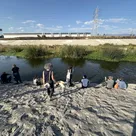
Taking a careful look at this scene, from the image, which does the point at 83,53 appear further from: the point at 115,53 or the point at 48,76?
the point at 48,76

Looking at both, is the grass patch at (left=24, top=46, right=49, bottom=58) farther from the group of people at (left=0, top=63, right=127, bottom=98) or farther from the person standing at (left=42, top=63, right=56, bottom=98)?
the person standing at (left=42, top=63, right=56, bottom=98)

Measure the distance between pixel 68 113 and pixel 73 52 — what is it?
1968cm

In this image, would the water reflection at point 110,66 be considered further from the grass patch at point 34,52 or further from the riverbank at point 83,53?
the grass patch at point 34,52

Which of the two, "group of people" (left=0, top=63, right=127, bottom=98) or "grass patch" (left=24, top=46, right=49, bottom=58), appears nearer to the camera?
"group of people" (left=0, top=63, right=127, bottom=98)

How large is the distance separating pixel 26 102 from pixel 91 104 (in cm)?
307

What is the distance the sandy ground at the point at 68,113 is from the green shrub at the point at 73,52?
16819 mm

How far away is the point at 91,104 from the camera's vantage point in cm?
659

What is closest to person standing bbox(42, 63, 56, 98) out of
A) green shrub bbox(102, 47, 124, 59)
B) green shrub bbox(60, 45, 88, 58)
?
green shrub bbox(102, 47, 124, 59)

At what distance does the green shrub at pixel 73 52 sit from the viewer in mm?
24766

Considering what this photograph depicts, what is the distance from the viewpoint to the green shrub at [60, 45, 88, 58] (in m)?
24.8

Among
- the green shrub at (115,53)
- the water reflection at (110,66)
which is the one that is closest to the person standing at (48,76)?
the water reflection at (110,66)

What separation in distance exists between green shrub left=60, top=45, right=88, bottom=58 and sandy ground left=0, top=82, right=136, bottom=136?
1682cm

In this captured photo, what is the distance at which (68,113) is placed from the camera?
5734 millimetres

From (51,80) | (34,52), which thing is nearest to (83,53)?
(34,52)
